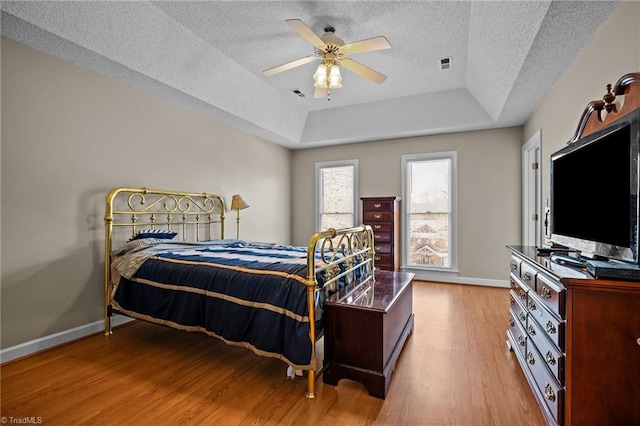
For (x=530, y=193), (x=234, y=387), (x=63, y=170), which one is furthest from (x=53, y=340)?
(x=530, y=193)

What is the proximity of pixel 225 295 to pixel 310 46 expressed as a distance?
268cm

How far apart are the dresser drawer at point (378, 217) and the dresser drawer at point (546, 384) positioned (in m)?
2.97

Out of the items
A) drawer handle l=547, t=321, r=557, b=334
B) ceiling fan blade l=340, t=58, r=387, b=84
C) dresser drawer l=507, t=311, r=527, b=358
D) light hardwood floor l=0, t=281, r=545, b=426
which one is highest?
ceiling fan blade l=340, t=58, r=387, b=84

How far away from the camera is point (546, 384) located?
1615mm

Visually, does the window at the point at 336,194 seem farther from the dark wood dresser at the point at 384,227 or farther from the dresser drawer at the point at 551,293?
the dresser drawer at the point at 551,293

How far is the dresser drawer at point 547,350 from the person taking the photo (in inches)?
57.0

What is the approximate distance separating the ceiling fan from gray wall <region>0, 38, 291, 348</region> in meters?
1.67

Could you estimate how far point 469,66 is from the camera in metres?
3.53

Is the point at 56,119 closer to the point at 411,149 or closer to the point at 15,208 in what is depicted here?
the point at 15,208

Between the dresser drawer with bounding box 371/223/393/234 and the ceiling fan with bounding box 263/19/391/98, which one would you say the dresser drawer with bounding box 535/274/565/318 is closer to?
the ceiling fan with bounding box 263/19/391/98

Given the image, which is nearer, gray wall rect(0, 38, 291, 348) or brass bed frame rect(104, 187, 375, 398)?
brass bed frame rect(104, 187, 375, 398)

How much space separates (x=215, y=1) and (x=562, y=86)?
10.6 ft

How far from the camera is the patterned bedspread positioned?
78.0 inches

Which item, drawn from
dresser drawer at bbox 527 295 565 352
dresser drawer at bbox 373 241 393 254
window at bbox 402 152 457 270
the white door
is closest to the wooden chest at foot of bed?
dresser drawer at bbox 527 295 565 352
